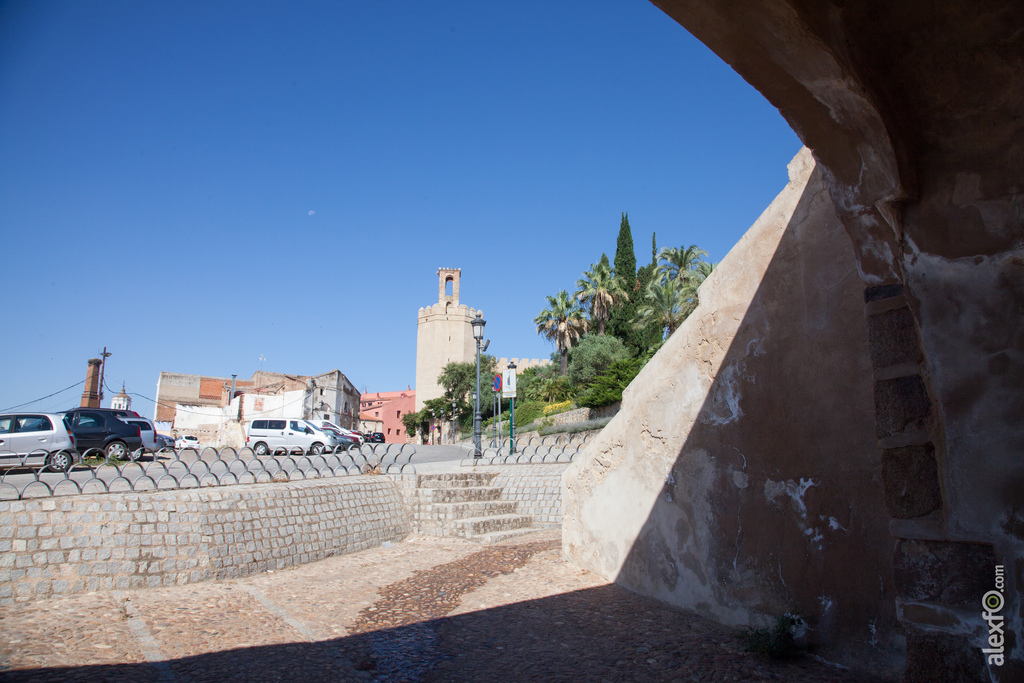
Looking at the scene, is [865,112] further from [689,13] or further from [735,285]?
[735,285]

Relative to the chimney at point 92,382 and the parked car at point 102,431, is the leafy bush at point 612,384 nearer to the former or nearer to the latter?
the parked car at point 102,431

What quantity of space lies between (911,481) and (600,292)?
37783 millimetres

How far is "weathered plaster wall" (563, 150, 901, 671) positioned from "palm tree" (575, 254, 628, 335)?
3423cm

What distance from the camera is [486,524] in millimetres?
10203

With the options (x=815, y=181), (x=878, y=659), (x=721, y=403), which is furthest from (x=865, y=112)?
(x=878, y=659)

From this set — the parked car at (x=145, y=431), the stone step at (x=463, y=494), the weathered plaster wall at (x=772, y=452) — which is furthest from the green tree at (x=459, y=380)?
the weathered plaster wall at (x=772, y=452)

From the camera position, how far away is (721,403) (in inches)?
228

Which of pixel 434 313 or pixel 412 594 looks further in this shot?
pixel 434 313

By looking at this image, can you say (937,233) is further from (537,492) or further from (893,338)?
(537,492)

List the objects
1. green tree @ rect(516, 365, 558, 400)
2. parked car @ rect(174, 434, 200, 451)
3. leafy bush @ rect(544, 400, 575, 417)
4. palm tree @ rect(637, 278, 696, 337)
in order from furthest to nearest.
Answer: green tree @ rect(516, 365, 558, 400), leafy bush @ rect(544, 400, 575, 417), palm tree @ rect(637, 278, 696, 337), parked car @ rect(174, 434, 200, 451)

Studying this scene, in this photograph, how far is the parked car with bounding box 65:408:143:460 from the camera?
15602 mm

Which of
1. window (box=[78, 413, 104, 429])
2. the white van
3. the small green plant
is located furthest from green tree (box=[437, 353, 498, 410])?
the small green plant

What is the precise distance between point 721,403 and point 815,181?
6.93ft

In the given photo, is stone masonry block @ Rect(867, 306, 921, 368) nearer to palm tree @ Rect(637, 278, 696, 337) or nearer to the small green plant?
the small green plant
